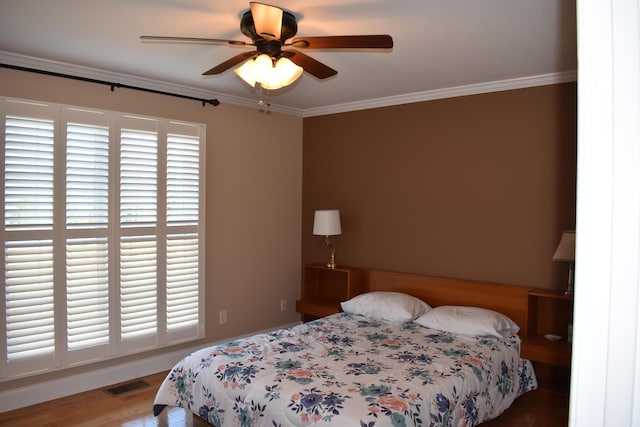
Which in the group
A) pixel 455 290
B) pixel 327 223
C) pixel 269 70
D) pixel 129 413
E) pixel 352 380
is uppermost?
pixel 269 70

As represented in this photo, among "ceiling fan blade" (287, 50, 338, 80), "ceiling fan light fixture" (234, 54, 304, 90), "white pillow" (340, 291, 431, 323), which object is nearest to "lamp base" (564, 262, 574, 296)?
"white pillow" (340, 291, 431, 323)

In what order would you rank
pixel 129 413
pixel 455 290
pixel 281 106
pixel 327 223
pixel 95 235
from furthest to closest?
pixel 281 106, pixel 327 223, pixel 455 290, pixel 95 235, pixel 129 413

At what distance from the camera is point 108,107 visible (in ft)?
12.4

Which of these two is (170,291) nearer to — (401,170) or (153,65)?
(153,65)

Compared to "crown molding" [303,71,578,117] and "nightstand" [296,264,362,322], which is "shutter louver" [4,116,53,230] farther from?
"crown molding" [303,71,578,117]

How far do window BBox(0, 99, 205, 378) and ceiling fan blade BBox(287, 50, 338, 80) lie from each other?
185cm

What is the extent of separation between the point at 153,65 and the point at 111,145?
727 mm

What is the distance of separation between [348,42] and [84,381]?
3232 millimetres

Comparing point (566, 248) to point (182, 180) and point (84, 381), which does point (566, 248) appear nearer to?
point (182, 180)

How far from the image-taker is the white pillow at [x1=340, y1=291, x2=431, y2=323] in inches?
154

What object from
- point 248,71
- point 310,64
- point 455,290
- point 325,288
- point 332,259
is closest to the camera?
point 248,71

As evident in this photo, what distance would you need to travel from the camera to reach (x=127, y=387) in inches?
148

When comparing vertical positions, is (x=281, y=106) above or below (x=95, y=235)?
above

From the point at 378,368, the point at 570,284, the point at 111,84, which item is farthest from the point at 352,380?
the point at 111,84
